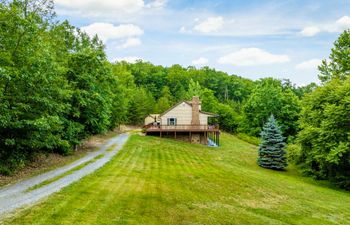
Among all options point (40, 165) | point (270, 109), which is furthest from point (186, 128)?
point (40, 165)

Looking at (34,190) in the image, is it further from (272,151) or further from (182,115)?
(182,115)

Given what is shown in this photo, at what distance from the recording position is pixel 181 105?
4088 centimetres

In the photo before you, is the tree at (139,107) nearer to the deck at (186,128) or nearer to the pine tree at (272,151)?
the deck at (186,128)

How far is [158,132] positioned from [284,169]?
731 inches

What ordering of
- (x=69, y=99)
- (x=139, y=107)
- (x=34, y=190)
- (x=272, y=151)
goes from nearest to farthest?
(x=34, y=190)
(x=69, y=99)
(x=272, y=151)
(x=139, y=107)

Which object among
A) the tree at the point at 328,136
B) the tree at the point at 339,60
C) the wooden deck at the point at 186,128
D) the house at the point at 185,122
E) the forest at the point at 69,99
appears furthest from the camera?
the house at the point at 185,122

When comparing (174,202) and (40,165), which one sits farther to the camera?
(40,165)

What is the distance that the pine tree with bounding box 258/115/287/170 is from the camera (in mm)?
26844

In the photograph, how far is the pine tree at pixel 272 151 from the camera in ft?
88.1

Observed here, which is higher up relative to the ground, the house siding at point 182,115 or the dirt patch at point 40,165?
the house siding at point 182,115

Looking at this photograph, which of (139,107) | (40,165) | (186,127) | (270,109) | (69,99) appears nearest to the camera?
(40,165)

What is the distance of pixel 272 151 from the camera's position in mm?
27172

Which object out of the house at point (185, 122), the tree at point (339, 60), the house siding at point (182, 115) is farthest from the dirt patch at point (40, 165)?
the tree at point (339, 60)

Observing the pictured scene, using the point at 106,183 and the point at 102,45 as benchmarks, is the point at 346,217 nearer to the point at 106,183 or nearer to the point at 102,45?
the point at 106,183
